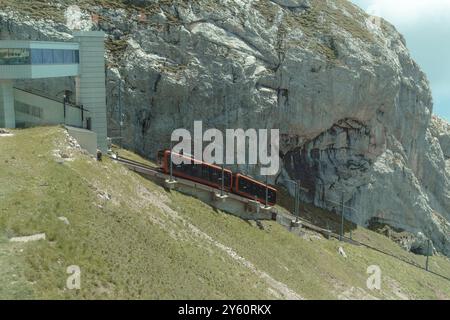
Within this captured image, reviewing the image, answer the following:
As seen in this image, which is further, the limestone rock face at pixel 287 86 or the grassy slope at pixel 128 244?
the limestone rock face at pixel 287 86

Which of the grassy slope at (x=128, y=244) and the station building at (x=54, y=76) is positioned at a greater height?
the station building at (x=54, y=76)

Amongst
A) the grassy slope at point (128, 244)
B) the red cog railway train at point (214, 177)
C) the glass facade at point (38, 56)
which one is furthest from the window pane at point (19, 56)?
the red cog railway train at point (214, 177)

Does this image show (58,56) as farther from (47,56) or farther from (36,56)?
(36,56)

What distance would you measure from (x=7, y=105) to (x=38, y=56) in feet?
14.0

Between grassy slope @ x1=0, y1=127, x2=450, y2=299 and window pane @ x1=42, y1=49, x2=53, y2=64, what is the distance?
653 cm

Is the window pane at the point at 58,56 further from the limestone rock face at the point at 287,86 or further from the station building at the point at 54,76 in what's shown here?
the limestone rock face at the point at 287,86

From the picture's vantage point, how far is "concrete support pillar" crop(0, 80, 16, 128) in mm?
36094

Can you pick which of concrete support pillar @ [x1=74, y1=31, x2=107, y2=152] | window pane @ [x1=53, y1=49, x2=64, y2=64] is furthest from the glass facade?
concrete support pillar @ [x1=74, y1=31, x2=107, y2=152]

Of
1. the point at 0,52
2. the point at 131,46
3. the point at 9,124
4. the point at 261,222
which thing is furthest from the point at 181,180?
the point at 131,46

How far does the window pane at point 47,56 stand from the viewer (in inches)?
1496

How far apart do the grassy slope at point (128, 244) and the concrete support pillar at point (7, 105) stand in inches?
94.2

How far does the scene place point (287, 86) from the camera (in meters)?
65.5
